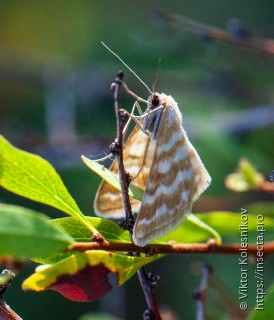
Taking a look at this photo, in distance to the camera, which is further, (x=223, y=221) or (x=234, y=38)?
(x=234, y=38)

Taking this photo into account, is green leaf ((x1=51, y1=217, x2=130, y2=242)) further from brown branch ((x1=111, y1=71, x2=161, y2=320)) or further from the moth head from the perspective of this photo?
the moth head

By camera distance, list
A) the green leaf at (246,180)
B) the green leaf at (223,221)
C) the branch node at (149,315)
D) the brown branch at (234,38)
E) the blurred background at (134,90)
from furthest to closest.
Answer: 1. the blurred background at (134,90)
2. the brown branch at (234,38)
3. the green leaf at (246,180)
4. the green leaf at (223,221)
5. the branch node at (149,315)

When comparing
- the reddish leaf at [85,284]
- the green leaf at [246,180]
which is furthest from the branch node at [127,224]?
the green leaf at [246,180]

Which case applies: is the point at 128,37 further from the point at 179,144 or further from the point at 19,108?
the point at 179,144

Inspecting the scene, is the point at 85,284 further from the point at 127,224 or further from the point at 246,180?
the point at 246,180

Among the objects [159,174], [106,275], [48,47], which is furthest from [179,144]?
[48,47]

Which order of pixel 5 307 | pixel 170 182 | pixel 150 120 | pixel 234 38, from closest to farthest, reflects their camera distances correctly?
1. pixel 5 307
2. pixel 170 182
3. pixel 150 120
4. pixel 234 38

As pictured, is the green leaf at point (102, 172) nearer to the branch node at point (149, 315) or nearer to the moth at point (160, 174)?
the moth at point (160, 174)

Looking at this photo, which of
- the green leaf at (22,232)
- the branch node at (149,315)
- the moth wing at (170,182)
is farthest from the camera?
the moth wing at (170,182)

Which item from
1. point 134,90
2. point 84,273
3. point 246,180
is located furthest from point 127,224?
point 134,90
